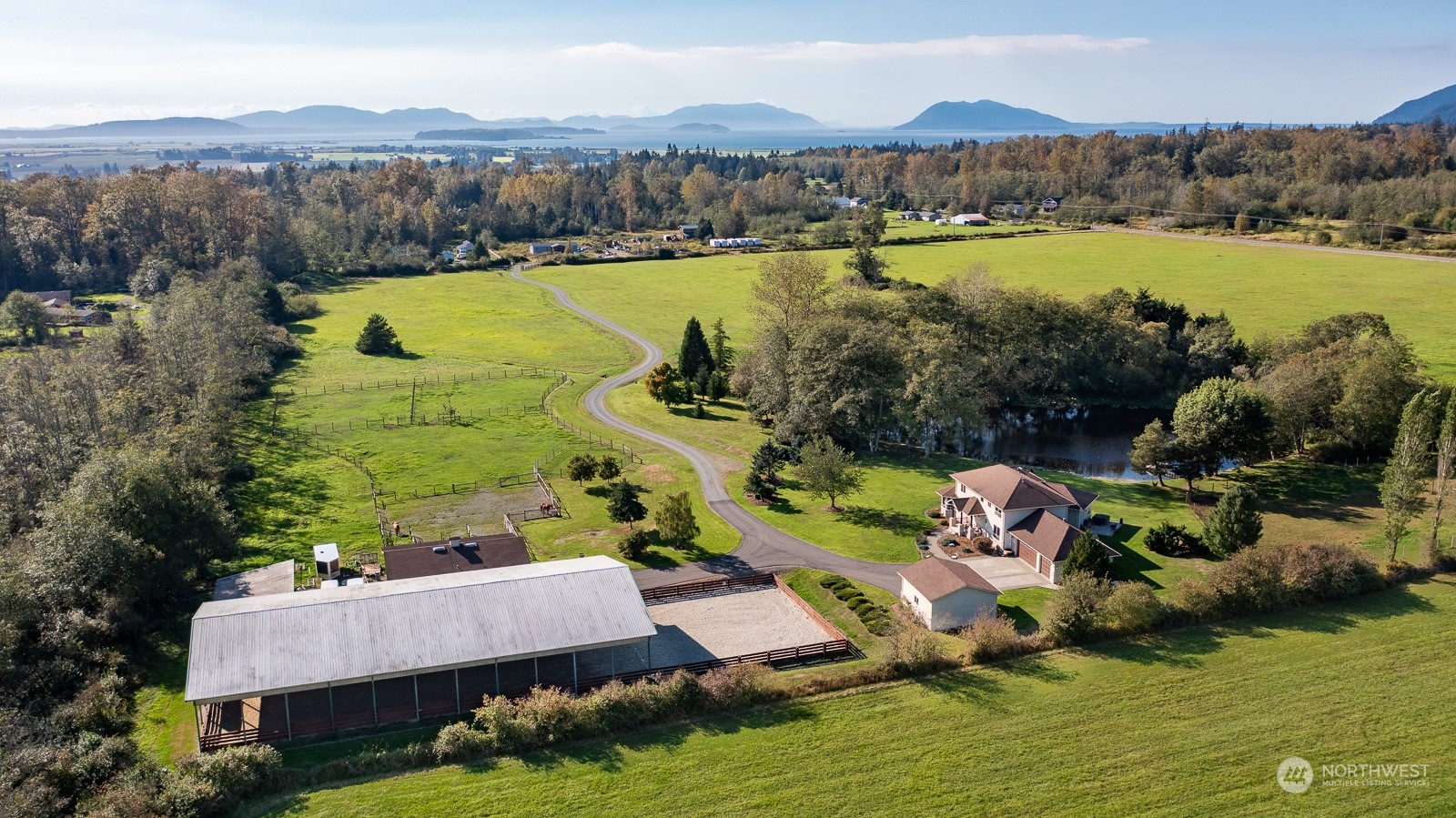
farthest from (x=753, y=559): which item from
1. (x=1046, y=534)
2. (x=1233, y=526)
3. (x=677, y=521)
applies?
(x=1233, y=526)

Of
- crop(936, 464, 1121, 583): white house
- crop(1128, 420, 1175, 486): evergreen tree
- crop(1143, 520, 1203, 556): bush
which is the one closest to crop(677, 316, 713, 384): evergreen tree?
crop(936, 464, 1121, 583): white house

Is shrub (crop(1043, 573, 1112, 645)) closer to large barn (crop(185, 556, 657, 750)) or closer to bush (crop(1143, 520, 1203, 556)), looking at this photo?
bush (crop(1143, 520, 1203, 556))

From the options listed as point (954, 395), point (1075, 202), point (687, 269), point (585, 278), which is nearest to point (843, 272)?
point (687, 269)

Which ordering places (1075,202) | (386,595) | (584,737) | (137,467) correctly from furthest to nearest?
(1075,202), (137,467), (386,595), (584,737)

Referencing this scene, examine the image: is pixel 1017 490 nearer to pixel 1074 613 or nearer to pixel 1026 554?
pixel 1026 554

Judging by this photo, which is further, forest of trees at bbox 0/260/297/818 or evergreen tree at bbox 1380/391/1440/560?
evergreen tree at bbox 1380/391/1440/560

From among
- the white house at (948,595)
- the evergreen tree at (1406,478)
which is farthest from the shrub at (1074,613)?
the evergreen tree at (1406,478)

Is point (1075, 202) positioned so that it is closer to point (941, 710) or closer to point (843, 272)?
point (843, 272)
